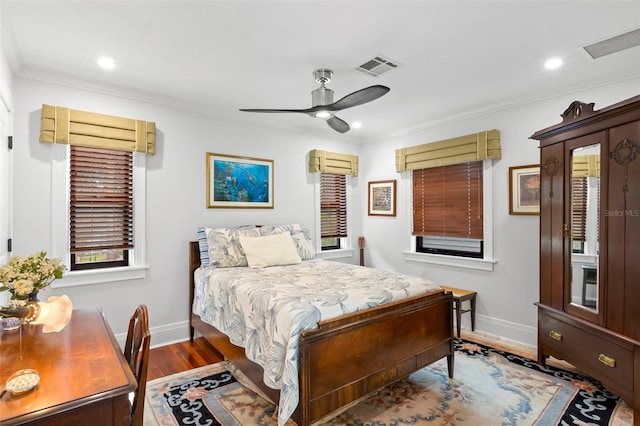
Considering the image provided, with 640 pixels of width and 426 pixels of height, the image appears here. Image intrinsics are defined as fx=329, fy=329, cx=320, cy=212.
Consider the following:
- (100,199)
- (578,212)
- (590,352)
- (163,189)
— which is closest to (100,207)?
(100,199)

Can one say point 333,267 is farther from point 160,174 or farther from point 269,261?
point 160,174

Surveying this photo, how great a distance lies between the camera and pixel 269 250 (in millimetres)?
3525

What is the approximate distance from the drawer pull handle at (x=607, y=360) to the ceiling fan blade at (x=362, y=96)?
8.09ft

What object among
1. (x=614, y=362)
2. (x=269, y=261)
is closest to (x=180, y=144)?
(x=269, y=261)

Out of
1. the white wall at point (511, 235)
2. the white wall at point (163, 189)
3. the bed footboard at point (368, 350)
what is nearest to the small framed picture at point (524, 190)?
the white wall at point (511, 235)

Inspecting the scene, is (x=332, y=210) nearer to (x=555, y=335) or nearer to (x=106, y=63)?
(x=555, y=335)

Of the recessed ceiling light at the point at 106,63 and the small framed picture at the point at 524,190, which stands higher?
the recessed ceiling light at the point at 106,63

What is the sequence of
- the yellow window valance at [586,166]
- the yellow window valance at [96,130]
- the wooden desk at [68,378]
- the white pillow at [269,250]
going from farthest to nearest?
the white pillow at [269,250], the yellow window valance at [96,130], the yellow window valance at [586,166], the wooden desk at [68,378]

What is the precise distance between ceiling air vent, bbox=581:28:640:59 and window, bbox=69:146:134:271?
162 inches

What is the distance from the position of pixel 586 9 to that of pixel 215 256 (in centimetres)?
345

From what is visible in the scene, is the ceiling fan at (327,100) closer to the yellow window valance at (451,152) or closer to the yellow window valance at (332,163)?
the yellow window valance at (332,163)

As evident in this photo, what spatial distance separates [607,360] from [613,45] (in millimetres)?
2279

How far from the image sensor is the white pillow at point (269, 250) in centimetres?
342

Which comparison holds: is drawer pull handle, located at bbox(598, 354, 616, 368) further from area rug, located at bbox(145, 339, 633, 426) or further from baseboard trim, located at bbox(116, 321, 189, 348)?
baseboard trim, located at bbox(116, 321, 189, 348)
